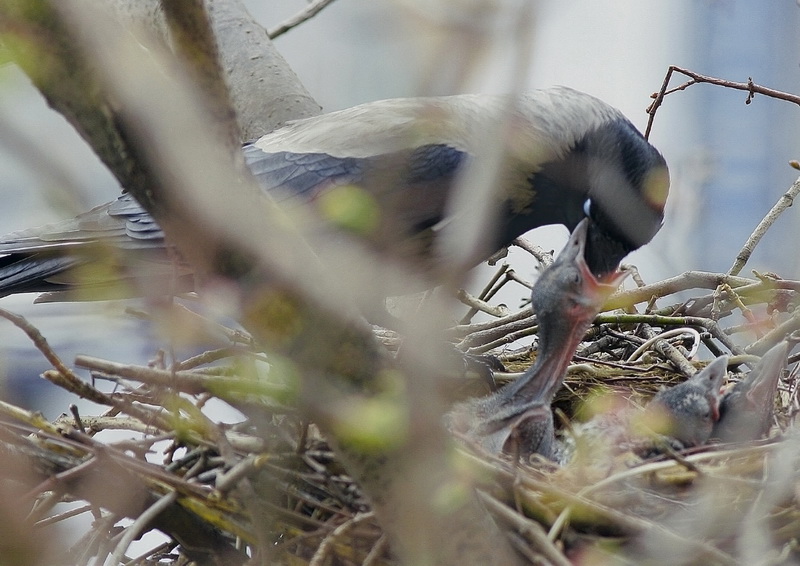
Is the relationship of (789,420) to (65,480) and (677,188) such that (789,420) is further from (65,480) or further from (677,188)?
(65,480)

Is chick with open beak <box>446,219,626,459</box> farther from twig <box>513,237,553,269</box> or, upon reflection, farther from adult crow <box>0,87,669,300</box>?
twig <box>513,237,553,269</box>

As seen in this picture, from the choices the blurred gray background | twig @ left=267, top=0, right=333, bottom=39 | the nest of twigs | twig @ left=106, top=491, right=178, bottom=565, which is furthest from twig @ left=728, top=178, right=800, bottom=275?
twig @ left=106, top=491, right=178, bottom=565

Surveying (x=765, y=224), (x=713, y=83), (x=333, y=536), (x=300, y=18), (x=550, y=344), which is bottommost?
(x=765, y=224)

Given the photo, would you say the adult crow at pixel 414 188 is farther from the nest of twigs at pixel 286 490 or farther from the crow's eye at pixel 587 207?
the nest of twigs at pixel 286 490

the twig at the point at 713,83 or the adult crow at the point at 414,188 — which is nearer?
the twig at the point at 713,83

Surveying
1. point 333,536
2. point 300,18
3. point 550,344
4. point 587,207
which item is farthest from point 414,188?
point 333,536

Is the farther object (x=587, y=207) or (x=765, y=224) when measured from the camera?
(x=587, y=207)

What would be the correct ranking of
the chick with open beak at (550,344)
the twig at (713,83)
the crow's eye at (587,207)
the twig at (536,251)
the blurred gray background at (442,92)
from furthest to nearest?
the twig at (536,251) < the crow's eye at (587,207) < the twig at (713,83) < the chick with open beak at (550,344) < the blurred gray background at (442,92)

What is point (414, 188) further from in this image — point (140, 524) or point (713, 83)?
point (140, 524)

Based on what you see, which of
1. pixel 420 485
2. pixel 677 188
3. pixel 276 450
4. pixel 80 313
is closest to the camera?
pixel 420 485

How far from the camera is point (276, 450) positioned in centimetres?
165

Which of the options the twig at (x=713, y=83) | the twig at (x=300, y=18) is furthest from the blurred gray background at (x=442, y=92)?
the twig at (x=300, y=18)

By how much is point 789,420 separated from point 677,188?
59 centimetres

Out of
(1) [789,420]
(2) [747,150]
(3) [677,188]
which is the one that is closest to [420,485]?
(3) [677,188]
